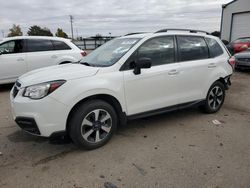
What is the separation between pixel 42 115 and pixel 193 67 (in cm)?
286

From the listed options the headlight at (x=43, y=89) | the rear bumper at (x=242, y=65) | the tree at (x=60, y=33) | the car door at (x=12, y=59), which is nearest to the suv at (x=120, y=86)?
the headlight at (x=43, y=89)

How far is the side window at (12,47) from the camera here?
7426 millimetres

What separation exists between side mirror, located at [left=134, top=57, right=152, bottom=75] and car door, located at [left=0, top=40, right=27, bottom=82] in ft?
16.7

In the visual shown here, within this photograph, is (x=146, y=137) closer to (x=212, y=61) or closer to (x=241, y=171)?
(x=241, y=171)

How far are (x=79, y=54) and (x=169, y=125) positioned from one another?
507cm

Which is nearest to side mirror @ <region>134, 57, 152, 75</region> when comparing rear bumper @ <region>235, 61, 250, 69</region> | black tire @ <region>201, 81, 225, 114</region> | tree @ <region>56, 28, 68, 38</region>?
black tire @ <region>201, 81, 225, 114</region>

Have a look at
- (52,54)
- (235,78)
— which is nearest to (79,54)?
(52,54)

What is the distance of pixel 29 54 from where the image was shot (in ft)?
25.1

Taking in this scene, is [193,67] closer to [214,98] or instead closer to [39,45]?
[214,98]

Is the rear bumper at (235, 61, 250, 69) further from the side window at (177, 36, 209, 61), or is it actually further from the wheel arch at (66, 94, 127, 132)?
the wheel arch at (66, 94, 127, 132)

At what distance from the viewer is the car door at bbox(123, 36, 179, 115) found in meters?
3.81

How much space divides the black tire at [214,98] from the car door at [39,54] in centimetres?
527

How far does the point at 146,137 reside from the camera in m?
4.05

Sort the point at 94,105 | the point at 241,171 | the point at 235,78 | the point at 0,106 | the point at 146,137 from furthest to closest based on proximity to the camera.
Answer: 1. the point at 235,78
2. the point at 0,106
3. the point at 146,137
4. the point at 94,105
5. the point at 241,171
